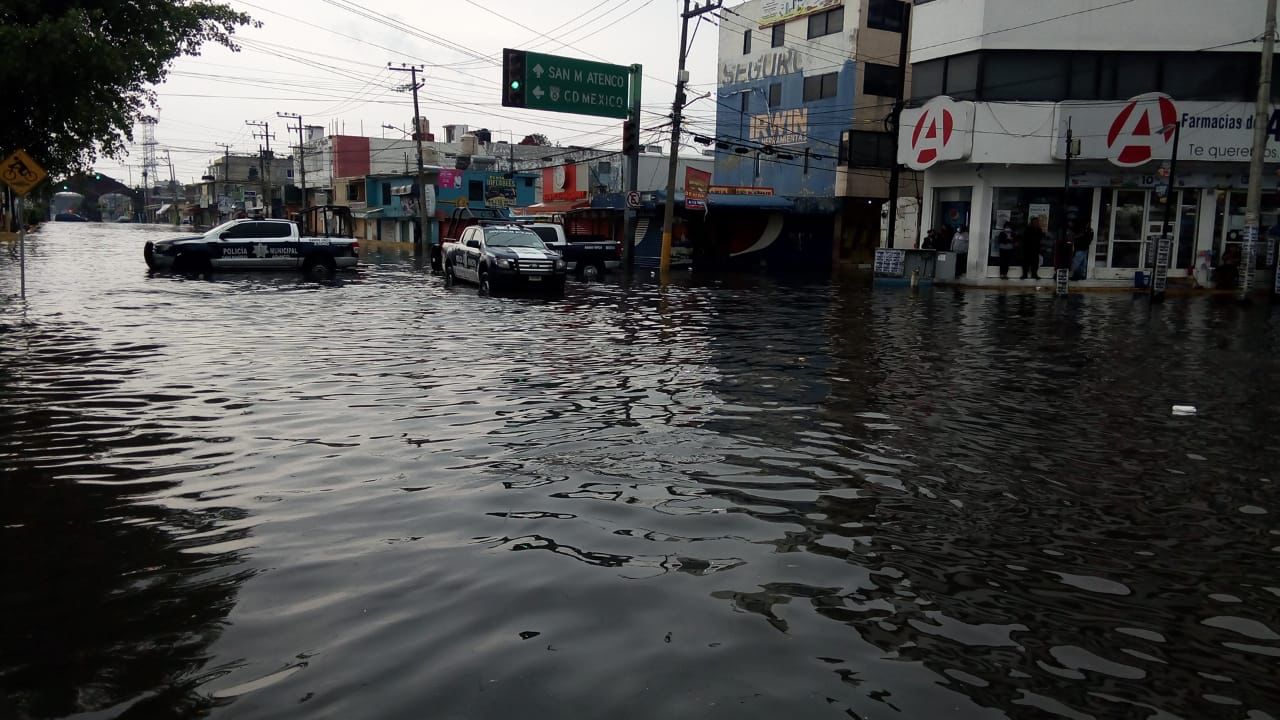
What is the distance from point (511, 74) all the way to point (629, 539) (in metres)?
26.1

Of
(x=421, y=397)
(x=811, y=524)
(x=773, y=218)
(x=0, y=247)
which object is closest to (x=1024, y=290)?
(x=773, y=218)

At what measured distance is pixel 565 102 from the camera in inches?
1278

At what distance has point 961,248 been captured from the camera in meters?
33.3

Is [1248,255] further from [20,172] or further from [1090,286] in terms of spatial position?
[20,172]

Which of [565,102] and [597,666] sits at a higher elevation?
[565,102]

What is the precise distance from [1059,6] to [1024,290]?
8794mm

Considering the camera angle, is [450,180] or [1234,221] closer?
[1234,221]

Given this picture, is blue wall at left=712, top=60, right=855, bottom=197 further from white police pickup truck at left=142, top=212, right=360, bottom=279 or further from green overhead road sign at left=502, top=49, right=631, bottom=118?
white police pickup truck at left=142, top=212, right=360, bottom=279

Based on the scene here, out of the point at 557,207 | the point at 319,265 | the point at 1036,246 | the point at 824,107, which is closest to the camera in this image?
the point at 1036,246

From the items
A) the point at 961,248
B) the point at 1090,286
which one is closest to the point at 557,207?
the point at 961,248

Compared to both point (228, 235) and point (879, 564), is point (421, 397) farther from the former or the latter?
point (228, 235)

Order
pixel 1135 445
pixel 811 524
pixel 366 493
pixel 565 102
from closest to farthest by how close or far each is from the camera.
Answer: pixel 811 524 → pixel 366 493 → pixel 1135 445 → pixel 565 102

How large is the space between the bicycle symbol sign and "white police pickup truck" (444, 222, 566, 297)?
9.78m

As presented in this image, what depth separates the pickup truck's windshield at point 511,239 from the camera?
25.8 metres
